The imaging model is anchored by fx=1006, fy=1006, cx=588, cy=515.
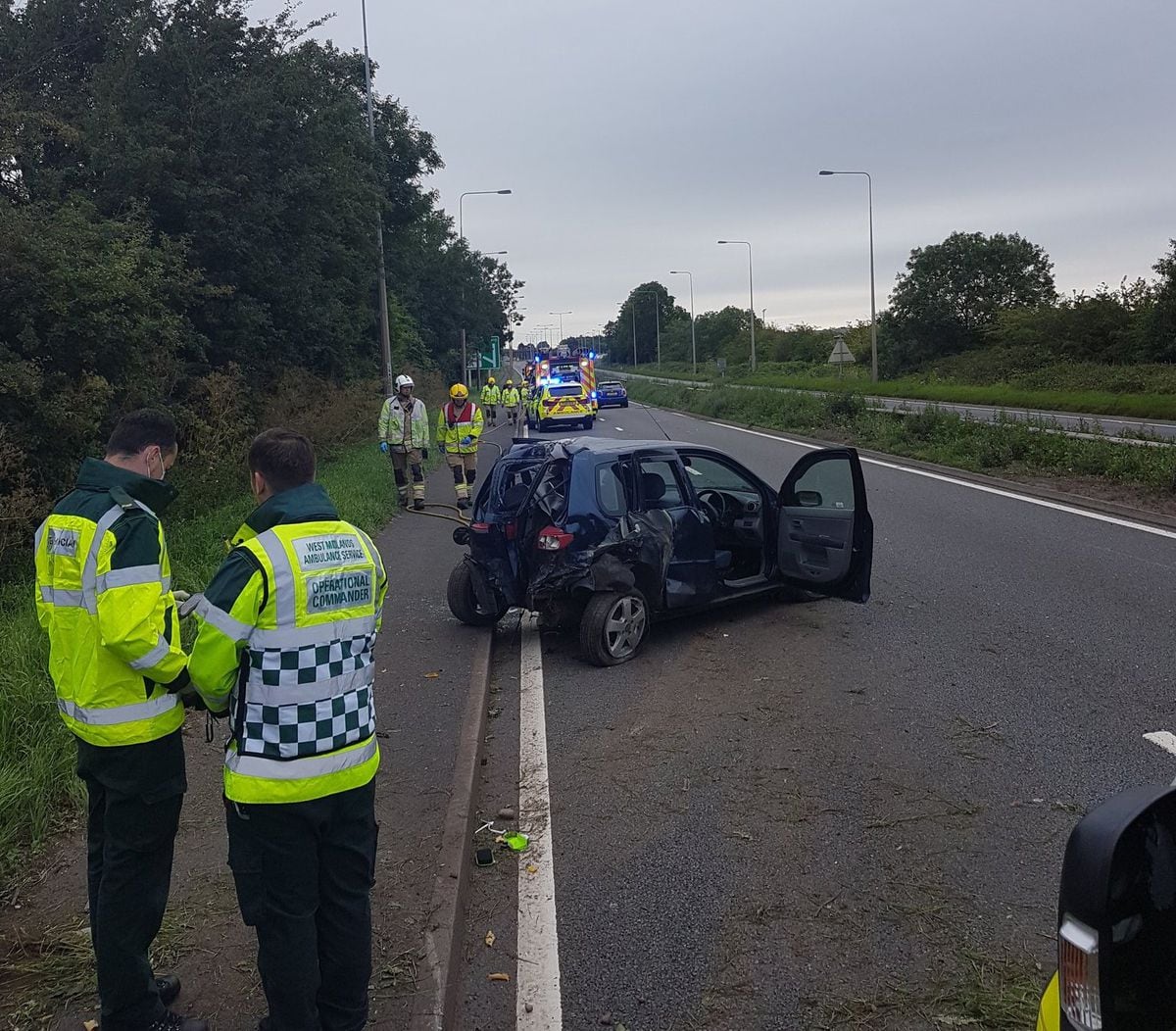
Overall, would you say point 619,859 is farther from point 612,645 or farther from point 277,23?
point 277,23

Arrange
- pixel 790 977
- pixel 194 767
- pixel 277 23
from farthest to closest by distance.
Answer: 1. pixel 277 23
2. pixel 194 767
3. pixel 790 977

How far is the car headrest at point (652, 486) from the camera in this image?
23.8 ft

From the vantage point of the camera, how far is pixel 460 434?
14.7 metres

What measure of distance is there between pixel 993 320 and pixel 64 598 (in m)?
62.8

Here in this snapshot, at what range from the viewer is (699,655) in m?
7.11

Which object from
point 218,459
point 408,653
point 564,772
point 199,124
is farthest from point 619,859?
point 199,124

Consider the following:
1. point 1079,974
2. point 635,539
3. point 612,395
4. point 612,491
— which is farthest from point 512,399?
point 1079,974

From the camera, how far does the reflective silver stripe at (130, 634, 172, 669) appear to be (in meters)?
2.76

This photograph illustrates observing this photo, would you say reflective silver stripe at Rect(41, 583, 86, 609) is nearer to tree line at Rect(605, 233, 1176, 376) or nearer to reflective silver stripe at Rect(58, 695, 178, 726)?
reflective silver stripe at Rect(58, 695, 178, 726)

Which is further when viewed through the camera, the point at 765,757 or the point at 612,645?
the point at 612,645

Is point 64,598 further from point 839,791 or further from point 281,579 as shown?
point 839,791

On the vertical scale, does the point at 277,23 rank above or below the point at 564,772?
above

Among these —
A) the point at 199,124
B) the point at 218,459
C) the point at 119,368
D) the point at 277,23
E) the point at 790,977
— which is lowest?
the point at 790,977

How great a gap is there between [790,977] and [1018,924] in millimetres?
879
